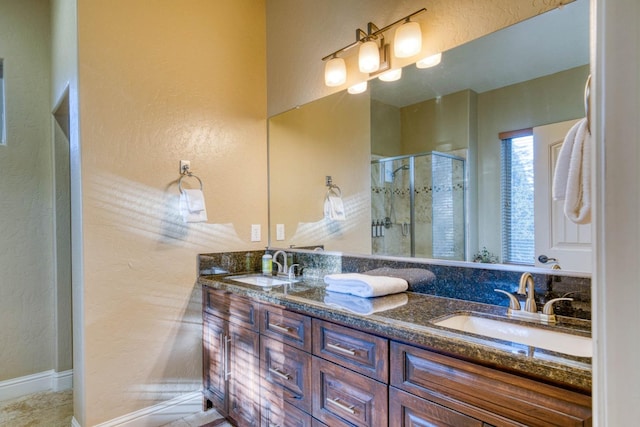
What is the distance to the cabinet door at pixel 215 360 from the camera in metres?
2.03

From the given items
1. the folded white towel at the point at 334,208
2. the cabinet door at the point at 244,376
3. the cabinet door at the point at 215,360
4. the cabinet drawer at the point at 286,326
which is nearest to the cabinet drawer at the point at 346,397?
the cabinet drawer at the point at 286,326

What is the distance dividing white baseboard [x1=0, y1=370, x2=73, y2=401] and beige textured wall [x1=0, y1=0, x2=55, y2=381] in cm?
4

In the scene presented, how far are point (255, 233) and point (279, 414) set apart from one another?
125 cm

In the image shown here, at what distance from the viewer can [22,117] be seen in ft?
8.39

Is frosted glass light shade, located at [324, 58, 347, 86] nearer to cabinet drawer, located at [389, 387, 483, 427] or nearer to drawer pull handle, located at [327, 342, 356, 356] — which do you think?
drawer pull handle, located at [327, 342, 356, 356]

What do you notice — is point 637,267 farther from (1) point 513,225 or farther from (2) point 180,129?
(2) point 180,129

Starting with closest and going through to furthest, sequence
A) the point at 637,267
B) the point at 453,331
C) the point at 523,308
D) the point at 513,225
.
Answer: the point at 637,267 → the point at 453,331 → the point at 523,308 → the point at 513,225

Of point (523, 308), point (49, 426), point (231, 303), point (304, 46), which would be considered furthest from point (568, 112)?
point (49, 426)

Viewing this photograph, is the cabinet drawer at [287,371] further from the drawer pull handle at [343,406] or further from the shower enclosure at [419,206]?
the shower enclosure at [419,206]

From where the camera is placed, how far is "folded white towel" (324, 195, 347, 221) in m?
2.25

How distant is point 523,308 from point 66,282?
2992 millimetres

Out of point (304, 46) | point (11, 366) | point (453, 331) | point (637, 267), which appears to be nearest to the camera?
point (637, 267)

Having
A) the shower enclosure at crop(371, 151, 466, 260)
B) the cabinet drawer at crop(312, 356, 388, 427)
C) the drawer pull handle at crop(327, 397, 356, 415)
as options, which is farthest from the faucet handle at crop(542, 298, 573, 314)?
the drawer pull handle at crop(327, 397, 356, 415)

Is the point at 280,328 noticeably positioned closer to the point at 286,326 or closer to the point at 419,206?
the point at 286,326
